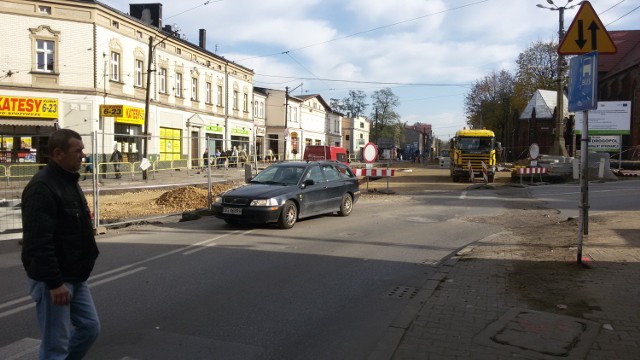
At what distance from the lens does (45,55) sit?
1126 inches

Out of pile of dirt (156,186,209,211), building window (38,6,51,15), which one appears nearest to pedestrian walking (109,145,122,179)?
pile of dirt (156,186,209,211)

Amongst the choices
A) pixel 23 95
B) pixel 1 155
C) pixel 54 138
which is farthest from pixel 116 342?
pixel 23 95

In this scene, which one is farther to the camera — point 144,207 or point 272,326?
point 144,207

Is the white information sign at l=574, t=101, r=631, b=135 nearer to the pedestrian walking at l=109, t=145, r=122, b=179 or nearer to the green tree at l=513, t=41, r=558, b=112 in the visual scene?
the green tree at l=513, t=41, r=558, b=112

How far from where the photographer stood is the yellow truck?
2934 cm

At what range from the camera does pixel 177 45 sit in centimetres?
3919

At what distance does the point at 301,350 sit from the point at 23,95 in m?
28.5

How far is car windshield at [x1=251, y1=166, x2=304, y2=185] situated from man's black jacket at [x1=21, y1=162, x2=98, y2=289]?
8.75 metres

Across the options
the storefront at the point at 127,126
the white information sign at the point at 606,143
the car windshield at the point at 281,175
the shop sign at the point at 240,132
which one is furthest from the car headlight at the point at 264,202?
the shop sign at the point at 240,132

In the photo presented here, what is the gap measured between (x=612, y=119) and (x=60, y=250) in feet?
146

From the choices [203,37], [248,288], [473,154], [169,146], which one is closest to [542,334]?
[248,288]

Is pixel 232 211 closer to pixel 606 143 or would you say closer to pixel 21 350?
pixel 21 350

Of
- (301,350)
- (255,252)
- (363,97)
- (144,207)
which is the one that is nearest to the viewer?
(301,350)

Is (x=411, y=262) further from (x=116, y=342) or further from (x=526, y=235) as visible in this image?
(x=116, y=342)
